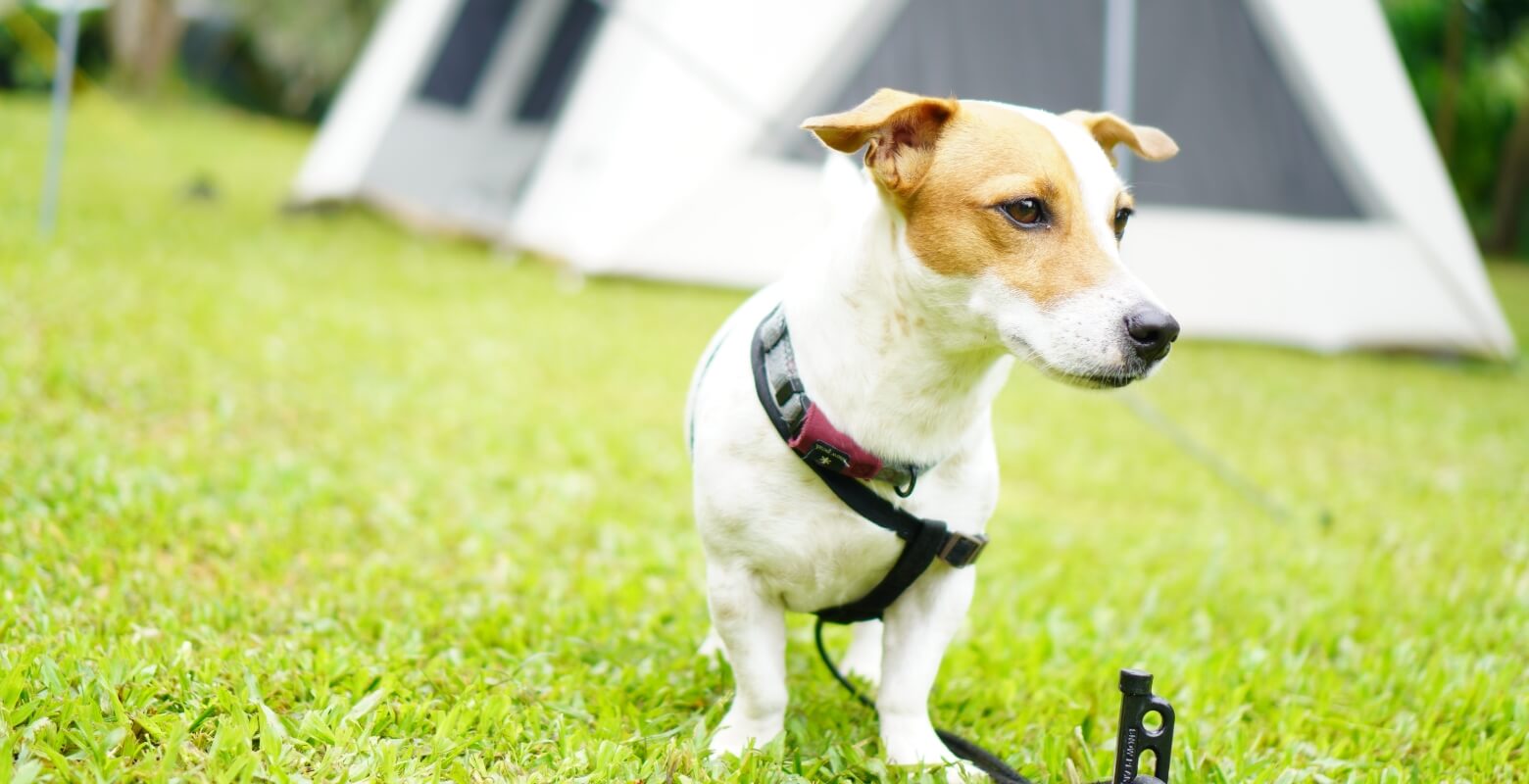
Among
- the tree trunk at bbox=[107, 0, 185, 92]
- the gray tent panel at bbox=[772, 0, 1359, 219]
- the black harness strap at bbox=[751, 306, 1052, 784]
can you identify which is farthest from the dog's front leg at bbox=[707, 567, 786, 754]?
the tree trunk at bbox=[107, 0, 185, 92]

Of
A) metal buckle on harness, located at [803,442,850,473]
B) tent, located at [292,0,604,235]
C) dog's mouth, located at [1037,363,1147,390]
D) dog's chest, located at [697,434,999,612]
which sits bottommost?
tent, located at [292,0,604,235]

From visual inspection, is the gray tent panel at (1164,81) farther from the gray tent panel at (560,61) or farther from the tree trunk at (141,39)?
the tree trunk at (141,39)

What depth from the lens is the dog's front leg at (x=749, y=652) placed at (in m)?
2.50

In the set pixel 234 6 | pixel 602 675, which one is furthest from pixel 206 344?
pixel 234 6

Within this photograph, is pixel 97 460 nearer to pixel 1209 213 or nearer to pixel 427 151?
pixel 1209 213

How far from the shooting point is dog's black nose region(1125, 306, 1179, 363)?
216 centimetres

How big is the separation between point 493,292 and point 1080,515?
4971 mm

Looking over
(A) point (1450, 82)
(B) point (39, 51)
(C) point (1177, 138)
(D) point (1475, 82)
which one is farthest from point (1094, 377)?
(D) point (1475, 82)

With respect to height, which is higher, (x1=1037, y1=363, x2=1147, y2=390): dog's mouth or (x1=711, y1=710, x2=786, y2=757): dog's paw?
(x1=1037, y1=363, x2=1147, y2=390): dog's mouth

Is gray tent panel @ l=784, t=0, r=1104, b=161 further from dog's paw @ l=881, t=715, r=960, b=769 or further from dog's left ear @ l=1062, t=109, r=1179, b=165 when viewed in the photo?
dog's paw @ l=881, t=715, r=960, b=769

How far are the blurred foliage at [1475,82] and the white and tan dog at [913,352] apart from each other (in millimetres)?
20874

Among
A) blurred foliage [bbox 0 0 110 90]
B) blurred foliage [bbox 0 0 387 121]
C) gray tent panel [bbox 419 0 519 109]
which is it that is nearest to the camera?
gray tent panel [bbox 419 0 519 109]

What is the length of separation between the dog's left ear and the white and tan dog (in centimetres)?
2

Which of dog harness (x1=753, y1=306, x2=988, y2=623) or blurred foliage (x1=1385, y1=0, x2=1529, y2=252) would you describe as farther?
blurred foliage (x1=1385, y1=0, x2=1529, y2=252)
